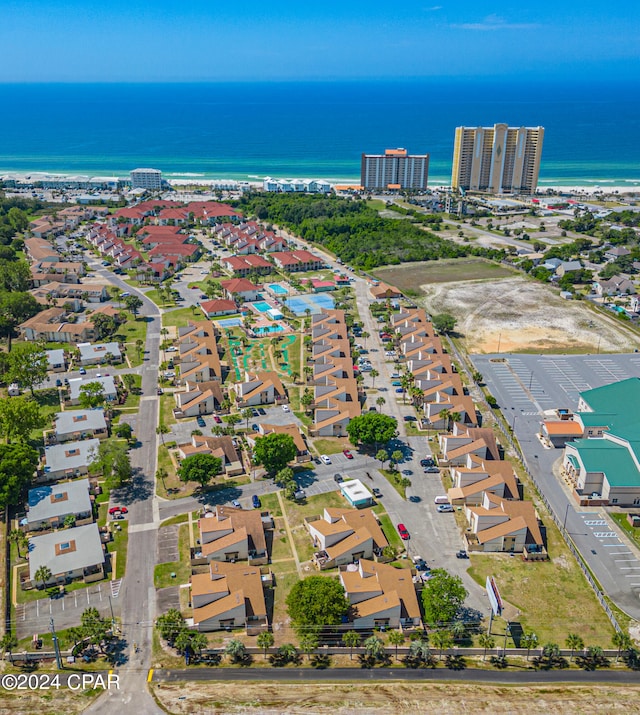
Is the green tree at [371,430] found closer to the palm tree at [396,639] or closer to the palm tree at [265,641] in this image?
the palm tree at [396,639]

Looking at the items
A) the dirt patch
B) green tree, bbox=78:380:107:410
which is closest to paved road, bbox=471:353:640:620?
the dirt patch

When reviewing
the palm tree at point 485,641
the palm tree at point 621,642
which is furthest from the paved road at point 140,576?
the palm tree at point 621,642

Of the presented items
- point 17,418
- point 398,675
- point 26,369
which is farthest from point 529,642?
point 26,369

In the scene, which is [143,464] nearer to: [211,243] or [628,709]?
[628,709]

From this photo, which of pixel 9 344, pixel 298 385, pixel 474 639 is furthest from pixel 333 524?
pixel 9 344

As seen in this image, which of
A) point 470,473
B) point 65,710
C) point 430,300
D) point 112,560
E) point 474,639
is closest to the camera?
point 65,710

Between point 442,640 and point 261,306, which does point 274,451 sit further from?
point 261,306
